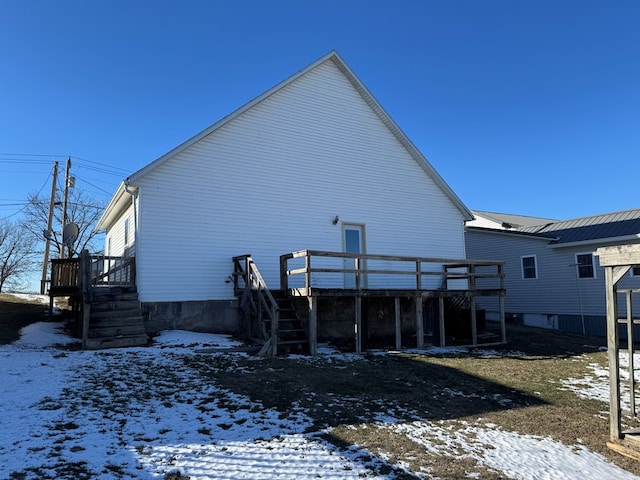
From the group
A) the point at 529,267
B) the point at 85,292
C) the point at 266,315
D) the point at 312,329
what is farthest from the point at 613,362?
the point at 529,267

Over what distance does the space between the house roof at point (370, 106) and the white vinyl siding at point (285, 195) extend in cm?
17

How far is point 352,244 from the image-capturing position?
15.4 metres

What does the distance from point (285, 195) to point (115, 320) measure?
19.7ft

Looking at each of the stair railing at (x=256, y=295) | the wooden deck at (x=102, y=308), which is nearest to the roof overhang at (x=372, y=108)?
the wooden deck at (x=102, y=308)

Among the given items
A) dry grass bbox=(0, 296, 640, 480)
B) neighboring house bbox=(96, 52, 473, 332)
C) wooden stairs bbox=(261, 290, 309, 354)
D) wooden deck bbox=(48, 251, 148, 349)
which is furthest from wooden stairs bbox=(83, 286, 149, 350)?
wooden stairs bbox=(261, 290, 309, 354)

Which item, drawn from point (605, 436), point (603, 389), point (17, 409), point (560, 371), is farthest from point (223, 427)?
point (560, 371)

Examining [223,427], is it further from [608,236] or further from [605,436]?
[608,236]

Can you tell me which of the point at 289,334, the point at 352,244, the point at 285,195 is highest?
the point at 285,195

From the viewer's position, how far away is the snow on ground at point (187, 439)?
13.7ft

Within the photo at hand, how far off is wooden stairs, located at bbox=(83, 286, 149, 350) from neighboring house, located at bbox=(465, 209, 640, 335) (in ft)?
55.8

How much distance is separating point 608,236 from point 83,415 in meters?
19.3

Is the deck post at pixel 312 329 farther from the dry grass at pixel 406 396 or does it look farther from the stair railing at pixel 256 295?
the stair railing at pixel 256 295

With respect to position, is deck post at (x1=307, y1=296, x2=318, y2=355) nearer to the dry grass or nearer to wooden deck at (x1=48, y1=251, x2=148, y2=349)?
the dry grass

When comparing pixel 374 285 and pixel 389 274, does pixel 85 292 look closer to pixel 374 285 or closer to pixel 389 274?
pixel 389 274
